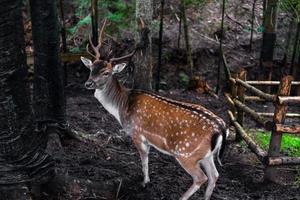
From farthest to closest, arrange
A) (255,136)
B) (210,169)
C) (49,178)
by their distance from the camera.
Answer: (255,136), (210,169), (49,178)

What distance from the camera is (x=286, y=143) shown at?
7164 mm

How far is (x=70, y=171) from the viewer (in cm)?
546

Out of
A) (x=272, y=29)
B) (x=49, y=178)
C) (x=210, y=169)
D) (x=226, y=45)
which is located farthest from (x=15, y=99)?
(x=226, y=45)

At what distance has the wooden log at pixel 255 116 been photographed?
5562 millimetres

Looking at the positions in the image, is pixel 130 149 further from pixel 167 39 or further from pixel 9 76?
pixel 167 39

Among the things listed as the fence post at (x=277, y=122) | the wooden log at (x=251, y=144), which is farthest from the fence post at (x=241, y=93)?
the fence post at (x=277, y=122)

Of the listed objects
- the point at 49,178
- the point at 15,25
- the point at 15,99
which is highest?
the point at 15,25

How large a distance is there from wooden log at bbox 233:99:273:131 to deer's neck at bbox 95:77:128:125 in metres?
1.79

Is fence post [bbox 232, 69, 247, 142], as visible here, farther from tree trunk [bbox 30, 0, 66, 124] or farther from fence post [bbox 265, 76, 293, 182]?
tree trunk [bbox 30, 0, 66, 124]

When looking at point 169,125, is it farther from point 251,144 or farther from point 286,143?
point 286,143

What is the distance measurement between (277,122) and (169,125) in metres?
1.43

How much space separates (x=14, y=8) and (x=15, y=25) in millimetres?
148

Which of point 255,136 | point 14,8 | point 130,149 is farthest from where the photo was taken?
point 255,136

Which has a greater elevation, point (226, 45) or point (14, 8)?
point (14, 8)
